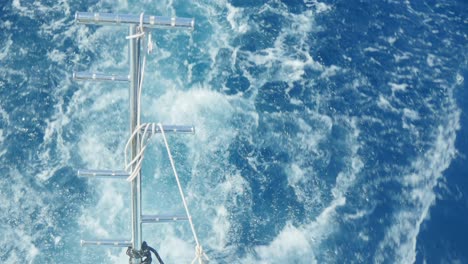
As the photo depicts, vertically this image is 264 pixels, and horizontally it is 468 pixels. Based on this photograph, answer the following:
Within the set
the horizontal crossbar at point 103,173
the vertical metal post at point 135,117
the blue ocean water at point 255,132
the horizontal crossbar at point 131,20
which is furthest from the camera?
the blue ocean water at point 255,132

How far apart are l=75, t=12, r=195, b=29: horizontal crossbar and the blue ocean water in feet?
36.2

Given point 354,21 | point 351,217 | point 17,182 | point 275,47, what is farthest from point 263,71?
point 17,182

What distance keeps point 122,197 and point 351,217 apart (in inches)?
330

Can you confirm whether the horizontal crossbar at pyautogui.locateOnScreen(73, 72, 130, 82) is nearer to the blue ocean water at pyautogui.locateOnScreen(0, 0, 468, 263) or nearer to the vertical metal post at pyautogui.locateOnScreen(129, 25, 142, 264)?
the vertical metal post at pyautogui.locateOnScreen(129, 25, 142, 264)

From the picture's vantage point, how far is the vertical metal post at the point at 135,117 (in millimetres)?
5020

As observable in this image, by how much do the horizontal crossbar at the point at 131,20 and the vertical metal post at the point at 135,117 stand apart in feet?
0.39

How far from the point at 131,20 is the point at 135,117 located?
128 cm

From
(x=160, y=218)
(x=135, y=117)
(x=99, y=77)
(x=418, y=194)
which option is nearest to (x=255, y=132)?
(x=418, y=194)

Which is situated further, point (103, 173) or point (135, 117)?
point (103, 173)

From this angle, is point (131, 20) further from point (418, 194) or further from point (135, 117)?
point (418, 194)

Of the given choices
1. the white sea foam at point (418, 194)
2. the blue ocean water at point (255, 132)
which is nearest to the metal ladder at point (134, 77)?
the blue ocean water at point (255, 132)

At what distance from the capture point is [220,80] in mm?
18719

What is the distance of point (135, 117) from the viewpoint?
5.57 metres

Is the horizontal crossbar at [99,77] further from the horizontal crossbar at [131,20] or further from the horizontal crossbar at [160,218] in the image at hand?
the horizontal crossbar at [160,218]
